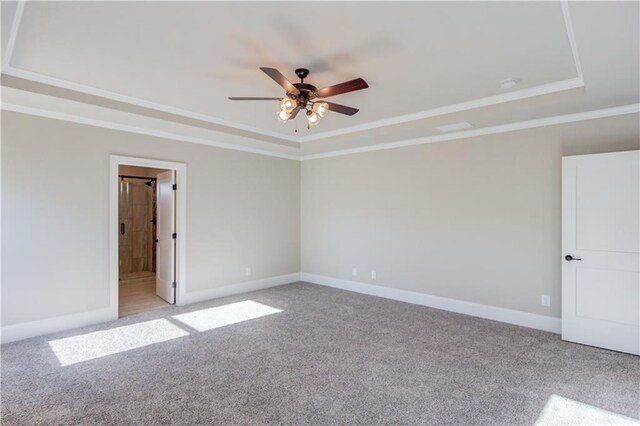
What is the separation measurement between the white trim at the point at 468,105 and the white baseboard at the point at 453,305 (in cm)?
259

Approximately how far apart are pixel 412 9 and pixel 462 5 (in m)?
0.30

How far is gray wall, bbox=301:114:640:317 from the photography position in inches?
161

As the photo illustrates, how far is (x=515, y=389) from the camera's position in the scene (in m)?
2.73

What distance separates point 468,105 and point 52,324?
18.1 feet

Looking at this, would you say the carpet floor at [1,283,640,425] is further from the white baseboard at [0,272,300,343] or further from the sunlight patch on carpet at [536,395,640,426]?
the white baseboard at [0,272,300,343]

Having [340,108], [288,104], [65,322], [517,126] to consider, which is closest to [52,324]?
[65,322]

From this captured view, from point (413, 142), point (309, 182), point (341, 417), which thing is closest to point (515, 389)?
point (341, 417)

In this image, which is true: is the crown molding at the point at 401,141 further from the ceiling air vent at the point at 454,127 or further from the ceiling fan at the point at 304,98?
the ceiling fan at the point at 304,98

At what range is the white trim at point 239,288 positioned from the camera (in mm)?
5297

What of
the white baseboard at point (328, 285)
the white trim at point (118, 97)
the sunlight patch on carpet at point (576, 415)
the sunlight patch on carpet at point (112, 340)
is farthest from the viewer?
the white baseboard at point (328, 285)

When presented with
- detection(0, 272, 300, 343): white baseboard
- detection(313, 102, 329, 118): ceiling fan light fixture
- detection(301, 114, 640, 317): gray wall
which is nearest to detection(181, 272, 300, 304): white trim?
detection(0, 272, 300, 343): white baseboard

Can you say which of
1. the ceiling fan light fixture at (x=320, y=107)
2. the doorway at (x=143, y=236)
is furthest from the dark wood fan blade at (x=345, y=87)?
the doorway at (x=143, y=236)

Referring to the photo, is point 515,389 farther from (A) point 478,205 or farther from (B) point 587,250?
(A) point 478,205

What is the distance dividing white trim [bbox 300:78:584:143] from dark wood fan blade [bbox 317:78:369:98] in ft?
6.06
